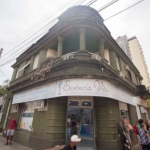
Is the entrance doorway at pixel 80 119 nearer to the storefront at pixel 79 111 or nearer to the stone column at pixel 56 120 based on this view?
the storefront at pixel 79 111

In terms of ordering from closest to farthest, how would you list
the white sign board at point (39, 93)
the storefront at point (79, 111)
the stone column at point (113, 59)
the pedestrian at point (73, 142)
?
the pedestrian at point (73, 142) → the storefront at point (79, 111) → the white sign board at point (39, 93) → the stone column at point (113, 59)

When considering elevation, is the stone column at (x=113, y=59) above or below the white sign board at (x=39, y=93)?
above

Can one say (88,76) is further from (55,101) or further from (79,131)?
(79,131)

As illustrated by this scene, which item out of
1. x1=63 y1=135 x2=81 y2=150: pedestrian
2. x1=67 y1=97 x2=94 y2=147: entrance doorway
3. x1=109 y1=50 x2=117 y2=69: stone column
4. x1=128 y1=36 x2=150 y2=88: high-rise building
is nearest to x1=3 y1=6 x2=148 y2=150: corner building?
x1=67 y1=97 x2=94 y2=147: entrance doorway

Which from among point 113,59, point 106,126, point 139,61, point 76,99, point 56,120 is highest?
point 139,61

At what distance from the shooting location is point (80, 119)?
736 centimetres

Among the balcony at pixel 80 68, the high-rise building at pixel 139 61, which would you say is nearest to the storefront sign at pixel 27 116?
the balcony at pixel 80 68

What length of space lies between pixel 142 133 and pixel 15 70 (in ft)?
49.9

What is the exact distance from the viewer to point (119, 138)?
21.1 feet

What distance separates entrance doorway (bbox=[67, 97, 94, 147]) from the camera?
6.89 meters

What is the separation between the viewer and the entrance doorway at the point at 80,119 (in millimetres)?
6887

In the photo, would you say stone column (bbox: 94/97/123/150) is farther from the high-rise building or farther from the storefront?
the high-rise building

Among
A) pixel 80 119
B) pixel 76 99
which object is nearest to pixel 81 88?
pixel 76 99

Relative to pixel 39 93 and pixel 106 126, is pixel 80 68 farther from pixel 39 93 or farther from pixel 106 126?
pixel 106 126
